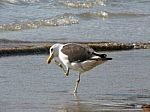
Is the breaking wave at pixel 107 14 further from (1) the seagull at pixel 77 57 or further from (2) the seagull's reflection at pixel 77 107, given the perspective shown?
(2) the seagull's reflection at pixel 77 107

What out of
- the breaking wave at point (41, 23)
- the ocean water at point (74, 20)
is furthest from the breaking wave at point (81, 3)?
the breaking wave at point (41, 23)

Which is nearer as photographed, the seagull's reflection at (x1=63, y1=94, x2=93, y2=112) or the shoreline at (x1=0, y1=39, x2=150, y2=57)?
the seagull's reflection at (x1=63, y1=94, x2=93, y2=112)

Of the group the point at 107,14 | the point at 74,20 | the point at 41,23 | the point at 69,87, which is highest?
the point at 69,87

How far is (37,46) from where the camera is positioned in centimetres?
1121

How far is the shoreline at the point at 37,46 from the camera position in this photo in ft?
35.4

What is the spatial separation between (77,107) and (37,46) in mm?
4328

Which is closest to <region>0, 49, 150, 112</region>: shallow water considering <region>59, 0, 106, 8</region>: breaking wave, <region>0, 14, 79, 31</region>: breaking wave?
<region>0, 14, 79, 31</region>: breaking wave

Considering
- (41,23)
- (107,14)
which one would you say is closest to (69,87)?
(41,23)

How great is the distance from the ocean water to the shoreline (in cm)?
69

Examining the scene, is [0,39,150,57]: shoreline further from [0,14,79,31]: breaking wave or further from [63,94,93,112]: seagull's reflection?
[63,94,93,112]: seagull's reflection

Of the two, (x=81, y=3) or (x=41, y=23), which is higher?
(x=41, y=23)

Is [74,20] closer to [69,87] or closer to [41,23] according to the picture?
[41,23]

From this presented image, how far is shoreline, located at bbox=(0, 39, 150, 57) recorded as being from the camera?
10.8m

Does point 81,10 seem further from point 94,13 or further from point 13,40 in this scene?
point 13,40
